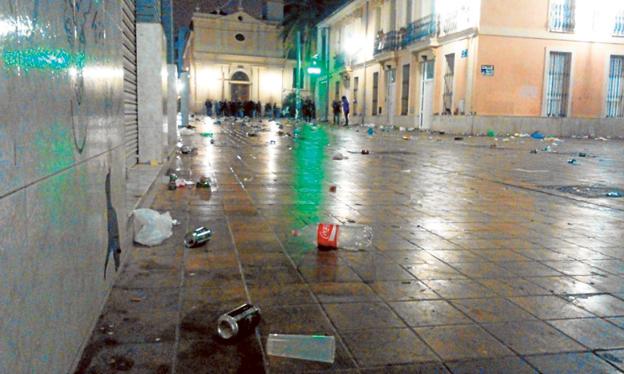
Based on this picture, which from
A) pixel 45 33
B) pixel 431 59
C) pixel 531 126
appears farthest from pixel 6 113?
pixel 431 59

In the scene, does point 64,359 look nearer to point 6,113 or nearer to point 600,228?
point 6,113

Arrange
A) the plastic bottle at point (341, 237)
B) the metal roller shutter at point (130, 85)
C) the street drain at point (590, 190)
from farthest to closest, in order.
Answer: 1. the metal roller shutter at point (130, 85)
2. the street drain at point (590, 190)
3. the plastic bottle at point (341, 237)

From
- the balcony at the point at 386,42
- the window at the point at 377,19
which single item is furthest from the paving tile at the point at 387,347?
the window at the point at 377,19

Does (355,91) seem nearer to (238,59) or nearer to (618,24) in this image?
(618,24)

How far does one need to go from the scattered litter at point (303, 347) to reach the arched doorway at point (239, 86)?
57347 millimetres

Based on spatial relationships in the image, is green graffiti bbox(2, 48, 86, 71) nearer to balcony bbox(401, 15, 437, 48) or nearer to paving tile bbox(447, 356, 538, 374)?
paving tile bbox(447, 356, 538, 374)

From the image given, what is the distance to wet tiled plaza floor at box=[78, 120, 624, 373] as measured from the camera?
260 cm

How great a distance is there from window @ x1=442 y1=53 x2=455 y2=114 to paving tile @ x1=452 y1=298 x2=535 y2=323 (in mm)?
24665

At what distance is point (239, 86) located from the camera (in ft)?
194

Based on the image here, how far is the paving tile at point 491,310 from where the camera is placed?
10.2 ft

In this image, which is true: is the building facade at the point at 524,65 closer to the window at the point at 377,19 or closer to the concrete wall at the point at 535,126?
the concrete wall at the point at 535,126

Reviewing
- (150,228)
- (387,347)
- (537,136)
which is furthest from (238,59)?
(387,347)

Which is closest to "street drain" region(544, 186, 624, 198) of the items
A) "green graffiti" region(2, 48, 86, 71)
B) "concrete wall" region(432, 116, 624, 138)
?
"green graffiti" region(2, 48, 86, 71)

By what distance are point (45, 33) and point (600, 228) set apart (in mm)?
5168
